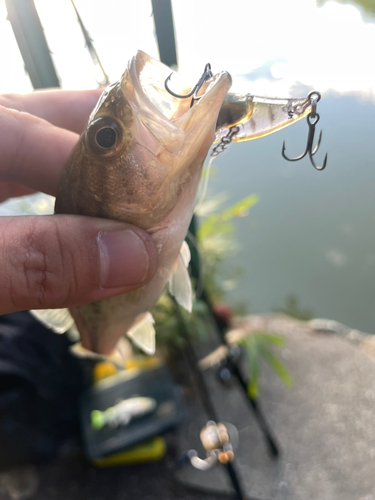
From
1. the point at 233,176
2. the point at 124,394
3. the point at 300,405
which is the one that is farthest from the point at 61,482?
the point at 233,176

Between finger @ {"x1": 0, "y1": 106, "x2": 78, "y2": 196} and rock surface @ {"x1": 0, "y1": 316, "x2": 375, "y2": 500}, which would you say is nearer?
finger @ {"x1": 0, "y1": 106, "x2": 78, "y2": 196}

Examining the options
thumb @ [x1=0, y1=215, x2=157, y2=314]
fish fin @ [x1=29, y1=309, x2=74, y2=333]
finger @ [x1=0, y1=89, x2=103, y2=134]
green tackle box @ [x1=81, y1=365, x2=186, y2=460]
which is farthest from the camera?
green tackle box @ [x1=81, y1=365, x2=186, y2=460]

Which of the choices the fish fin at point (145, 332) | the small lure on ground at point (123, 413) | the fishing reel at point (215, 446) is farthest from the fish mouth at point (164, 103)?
the small lure on ground at point (123, 413)

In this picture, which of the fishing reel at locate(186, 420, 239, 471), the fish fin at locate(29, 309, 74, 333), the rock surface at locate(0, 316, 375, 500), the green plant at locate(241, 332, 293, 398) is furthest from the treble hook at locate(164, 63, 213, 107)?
the rock surface at locate(0, 316, 375, 500)

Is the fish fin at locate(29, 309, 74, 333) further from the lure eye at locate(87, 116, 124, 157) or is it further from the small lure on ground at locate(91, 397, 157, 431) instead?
the small lure on ground at locate(91, 397, 157, 431)

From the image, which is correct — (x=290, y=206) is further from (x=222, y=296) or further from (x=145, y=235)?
(x=145, y=235)

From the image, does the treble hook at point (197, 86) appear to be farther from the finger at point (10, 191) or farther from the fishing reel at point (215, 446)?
the fishing reel at point (215, 446)

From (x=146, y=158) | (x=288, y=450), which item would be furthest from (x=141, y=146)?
(x=288, y=450)

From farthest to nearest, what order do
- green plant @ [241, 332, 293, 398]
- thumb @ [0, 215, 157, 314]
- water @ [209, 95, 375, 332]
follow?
water @ [209, 95, 375, 332]
green plant @ [241, 332, 293, 398]
thumb @ [0, 215, 157, 314]
